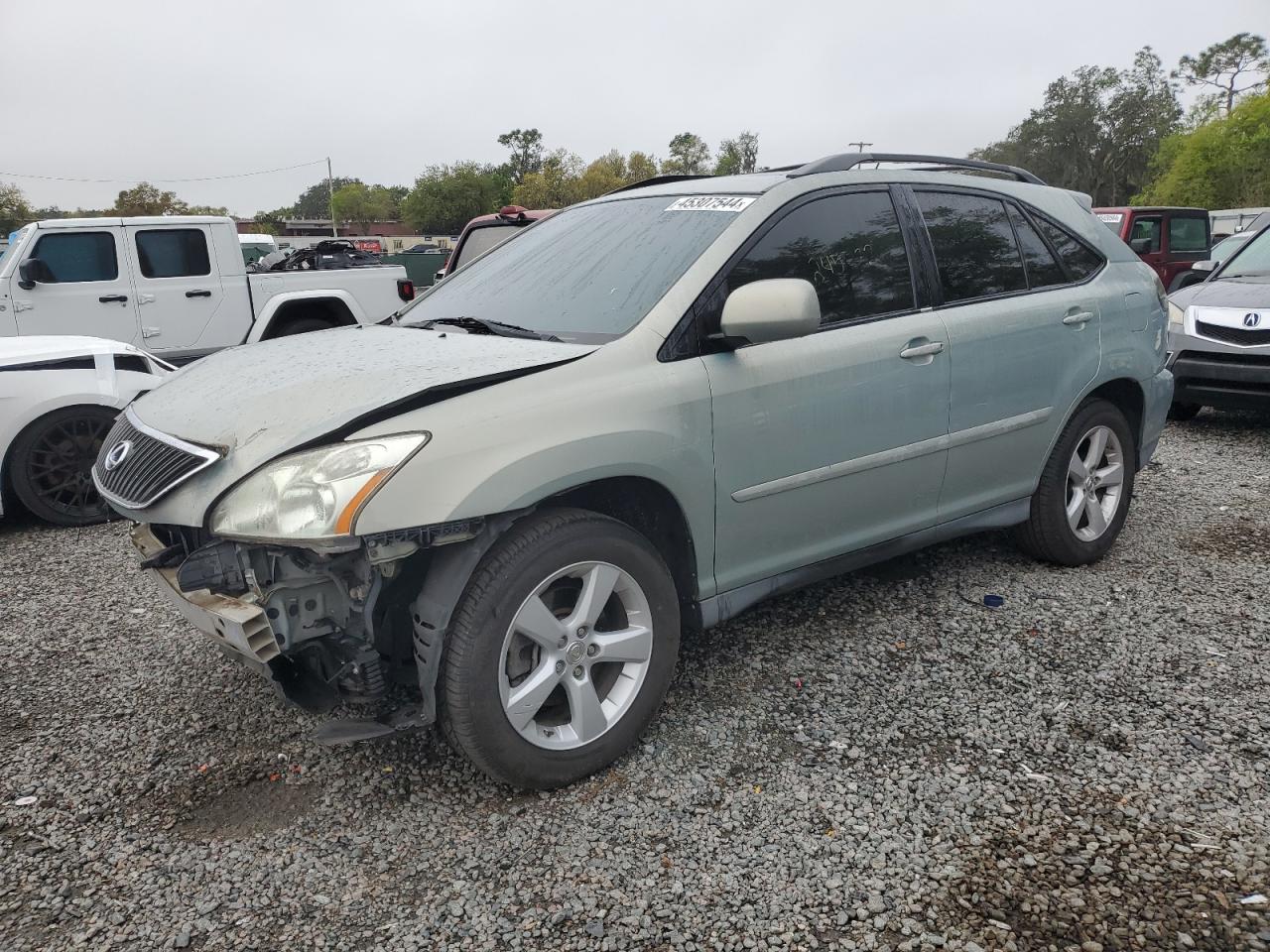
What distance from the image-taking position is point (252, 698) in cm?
337

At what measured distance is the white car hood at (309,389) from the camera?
2432 millimetres

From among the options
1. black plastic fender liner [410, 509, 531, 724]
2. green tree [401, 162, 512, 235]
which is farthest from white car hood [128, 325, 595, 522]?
green tree [401, 162, 512, 235]

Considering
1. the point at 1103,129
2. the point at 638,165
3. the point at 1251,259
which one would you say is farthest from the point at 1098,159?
the point at 1251,259

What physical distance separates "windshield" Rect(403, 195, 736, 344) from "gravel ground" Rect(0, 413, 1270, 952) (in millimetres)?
1363

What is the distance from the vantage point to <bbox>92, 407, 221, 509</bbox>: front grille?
253 cm

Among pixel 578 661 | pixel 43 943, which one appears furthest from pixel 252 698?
pixel 578 661

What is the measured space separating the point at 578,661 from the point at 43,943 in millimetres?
1442

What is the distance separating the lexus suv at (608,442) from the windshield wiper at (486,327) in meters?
0.01

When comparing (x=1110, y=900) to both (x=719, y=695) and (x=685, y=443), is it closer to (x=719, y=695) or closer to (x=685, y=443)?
(x=719, y=695)

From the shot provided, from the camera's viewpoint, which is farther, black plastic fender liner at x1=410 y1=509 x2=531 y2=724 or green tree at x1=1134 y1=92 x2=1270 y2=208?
green tree at x1=1134 y1=92 x2=1270 y2=208

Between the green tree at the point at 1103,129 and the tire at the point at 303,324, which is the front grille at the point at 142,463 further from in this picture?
the green tree at the point at 1103,129

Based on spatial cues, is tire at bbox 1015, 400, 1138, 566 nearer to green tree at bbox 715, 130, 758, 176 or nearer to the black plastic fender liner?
the black plastic fender liner

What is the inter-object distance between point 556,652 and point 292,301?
8.12m

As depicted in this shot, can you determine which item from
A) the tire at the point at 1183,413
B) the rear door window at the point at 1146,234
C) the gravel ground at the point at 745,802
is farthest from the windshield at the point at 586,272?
the rear door window at the point at 1146,234
